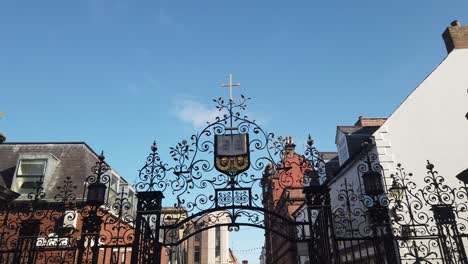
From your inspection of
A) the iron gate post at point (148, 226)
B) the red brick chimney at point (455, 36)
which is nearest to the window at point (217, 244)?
the red brick chimney at point (455, 36)

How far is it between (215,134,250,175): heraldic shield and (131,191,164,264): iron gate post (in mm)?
1808

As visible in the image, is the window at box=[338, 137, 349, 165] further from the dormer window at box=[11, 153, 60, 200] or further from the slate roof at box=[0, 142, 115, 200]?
the dormer window at box=[11, 153, 60, 200]

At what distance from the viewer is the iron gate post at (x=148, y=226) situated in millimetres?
8367

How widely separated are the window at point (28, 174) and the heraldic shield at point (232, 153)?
507 inches

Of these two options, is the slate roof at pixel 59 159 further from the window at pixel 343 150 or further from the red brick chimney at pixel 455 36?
the red brick chimney at pixel 455 36

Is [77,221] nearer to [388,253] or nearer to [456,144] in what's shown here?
[388,253]

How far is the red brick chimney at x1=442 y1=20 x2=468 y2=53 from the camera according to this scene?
15023 mm

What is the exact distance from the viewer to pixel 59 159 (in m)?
19.6

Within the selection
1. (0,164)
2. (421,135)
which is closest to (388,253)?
(421,135)

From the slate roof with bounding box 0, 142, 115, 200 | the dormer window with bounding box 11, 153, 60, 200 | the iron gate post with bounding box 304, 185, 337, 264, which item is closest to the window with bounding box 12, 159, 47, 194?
the dormer window with bounding box 11, 153, 60, 200

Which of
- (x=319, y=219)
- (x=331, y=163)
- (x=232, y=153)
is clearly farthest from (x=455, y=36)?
(x=232, y=153)

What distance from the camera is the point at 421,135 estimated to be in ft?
44.5

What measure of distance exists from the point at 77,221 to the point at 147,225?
971cm

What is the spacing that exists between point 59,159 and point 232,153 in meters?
14.3
